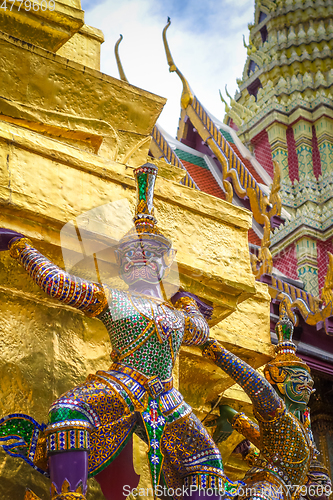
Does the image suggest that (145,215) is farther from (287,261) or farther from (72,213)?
(287,261)

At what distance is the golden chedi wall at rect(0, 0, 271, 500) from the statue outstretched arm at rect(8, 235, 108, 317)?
0.23 metres

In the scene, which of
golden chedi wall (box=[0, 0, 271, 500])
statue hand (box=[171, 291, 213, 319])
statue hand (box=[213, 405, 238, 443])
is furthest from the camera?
statue hand (box=[213, 405, 238, 443])

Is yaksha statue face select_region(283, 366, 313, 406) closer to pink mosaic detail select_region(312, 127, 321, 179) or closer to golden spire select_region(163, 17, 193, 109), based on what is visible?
golden spire select_region(163, 17, 193, 109)

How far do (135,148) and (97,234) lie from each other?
93 cm

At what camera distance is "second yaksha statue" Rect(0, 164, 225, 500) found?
2.26 m

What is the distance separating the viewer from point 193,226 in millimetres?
3340

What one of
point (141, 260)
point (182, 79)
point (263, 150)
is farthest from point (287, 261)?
point (141, 260)

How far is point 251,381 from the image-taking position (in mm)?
2826

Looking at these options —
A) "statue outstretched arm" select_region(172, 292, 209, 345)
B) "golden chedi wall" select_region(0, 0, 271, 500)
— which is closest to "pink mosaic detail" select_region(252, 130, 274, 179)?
"golden chedi wall" select_region(0, 0, 271, 500)

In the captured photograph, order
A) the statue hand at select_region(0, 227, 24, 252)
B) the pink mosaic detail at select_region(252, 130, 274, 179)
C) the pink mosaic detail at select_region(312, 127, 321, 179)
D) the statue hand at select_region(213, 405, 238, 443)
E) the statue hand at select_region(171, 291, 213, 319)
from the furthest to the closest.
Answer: the pink mosaic detail at select_region(312, 127, 321, 179), the pink mosaic detail at select_region(252, 130, 274, 179), the statue hand at select_region(213, 405, 238, 443), the statue hand at select_region(171, 291, 213, 319), the statue hand at select_region(0, 227, 24, 252)

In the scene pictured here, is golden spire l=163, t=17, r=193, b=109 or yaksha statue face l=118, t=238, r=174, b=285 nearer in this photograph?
yaksha statue face l=118, t=238, r=174, b=285

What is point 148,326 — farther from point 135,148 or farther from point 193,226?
point 135,148

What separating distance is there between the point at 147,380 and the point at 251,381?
20.6 inches

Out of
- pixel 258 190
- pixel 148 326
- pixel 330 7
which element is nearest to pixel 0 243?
pixel 148 326
